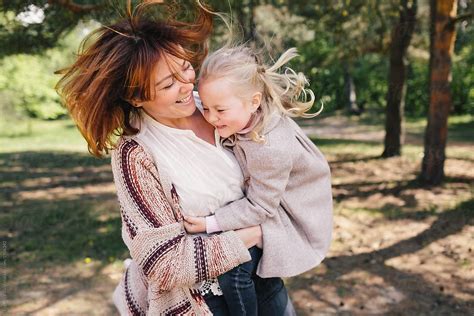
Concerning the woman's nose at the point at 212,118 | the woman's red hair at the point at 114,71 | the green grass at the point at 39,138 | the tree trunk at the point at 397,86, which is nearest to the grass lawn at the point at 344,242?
the tree trunk at the point at 397,86

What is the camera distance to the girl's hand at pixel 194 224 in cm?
162

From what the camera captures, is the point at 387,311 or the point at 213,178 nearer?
the point at 213,178

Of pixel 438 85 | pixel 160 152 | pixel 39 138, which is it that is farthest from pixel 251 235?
pixel 39 138

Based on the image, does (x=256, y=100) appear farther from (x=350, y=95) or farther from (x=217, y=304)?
(x=350, y=95)

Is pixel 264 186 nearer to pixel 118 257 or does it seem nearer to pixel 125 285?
pixel 125 285

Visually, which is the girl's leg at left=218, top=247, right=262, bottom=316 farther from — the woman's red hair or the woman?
the woman's red hair

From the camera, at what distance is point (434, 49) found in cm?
644

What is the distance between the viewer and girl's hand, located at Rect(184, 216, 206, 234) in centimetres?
162

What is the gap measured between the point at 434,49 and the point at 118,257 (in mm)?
4517

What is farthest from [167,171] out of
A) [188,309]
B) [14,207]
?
[14,207]

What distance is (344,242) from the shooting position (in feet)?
17.3

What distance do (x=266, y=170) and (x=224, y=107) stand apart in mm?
245

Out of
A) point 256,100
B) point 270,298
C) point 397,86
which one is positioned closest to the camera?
point 256,100

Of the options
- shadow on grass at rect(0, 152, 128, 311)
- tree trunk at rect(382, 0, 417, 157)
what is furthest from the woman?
tree trunk at rect(382, 0, 417, 157)
